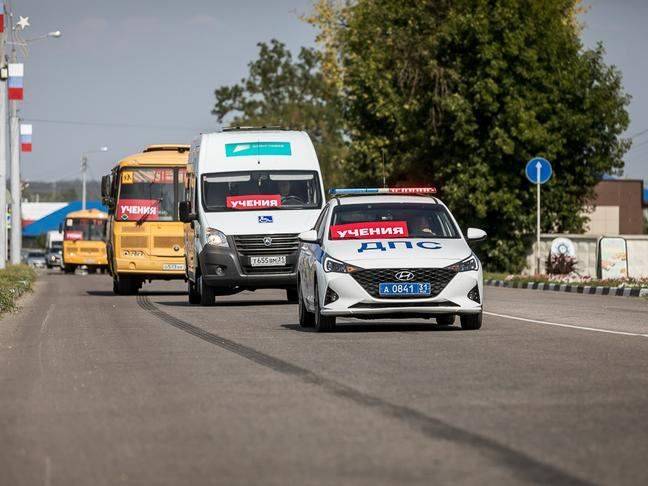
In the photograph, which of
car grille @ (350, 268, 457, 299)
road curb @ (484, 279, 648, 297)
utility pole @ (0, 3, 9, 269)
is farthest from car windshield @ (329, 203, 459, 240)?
utility pole @ (0, 3, 9, 269)

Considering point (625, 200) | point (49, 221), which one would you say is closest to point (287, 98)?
point (625, 200)

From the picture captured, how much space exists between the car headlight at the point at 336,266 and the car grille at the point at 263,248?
8.49 metres

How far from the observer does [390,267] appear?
16484 millimetres

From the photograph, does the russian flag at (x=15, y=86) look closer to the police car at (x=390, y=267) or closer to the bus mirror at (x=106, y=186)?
the bus mirror at (x=106, y=186)

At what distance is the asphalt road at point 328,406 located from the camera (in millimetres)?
7016

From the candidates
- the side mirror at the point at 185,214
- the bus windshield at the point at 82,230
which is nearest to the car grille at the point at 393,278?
the side mirror at the point at 185,214

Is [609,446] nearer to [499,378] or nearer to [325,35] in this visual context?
[499,378]

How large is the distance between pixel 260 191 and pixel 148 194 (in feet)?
28.2

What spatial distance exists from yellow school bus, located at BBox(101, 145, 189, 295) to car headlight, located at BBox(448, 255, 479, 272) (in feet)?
58.2

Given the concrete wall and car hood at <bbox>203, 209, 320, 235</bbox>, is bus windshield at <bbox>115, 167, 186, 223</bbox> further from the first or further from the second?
the concrete wall

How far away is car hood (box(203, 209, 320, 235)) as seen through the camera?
2545 centimetres

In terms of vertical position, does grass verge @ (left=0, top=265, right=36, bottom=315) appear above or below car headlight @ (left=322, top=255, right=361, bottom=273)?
below

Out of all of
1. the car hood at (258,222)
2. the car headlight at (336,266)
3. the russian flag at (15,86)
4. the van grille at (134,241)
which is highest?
the russian flag at (15,86)

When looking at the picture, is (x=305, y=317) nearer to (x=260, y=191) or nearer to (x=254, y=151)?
(x=260, y=191)
